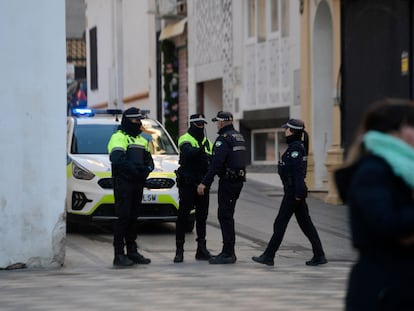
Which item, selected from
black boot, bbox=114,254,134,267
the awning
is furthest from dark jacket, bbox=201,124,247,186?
the awning

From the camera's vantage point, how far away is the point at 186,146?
12.7 meters

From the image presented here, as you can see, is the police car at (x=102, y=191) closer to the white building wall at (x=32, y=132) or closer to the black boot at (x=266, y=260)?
the black boot at (x=266, y=260)

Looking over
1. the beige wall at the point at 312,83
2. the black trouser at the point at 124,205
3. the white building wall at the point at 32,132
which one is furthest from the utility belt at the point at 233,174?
the beige wall at the point at 312,83

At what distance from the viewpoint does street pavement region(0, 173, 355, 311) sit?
938 centimetres

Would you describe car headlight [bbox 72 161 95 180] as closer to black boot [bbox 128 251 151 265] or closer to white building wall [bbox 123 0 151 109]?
black boot [bbox 128 251 151 265]

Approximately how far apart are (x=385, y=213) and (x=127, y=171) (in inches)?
310

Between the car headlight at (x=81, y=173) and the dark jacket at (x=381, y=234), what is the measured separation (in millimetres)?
10752

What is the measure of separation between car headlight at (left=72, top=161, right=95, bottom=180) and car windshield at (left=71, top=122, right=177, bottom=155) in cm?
68

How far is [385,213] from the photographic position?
14.6 feet

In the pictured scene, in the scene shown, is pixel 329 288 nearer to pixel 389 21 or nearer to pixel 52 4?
pixel 52 4

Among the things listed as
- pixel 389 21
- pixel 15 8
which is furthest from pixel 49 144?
pixel 389 21

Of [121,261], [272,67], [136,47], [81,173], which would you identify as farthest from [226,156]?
[136,47]

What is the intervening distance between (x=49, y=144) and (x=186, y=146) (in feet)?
5.83

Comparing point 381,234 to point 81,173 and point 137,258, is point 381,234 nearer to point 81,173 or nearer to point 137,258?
point 137,258
